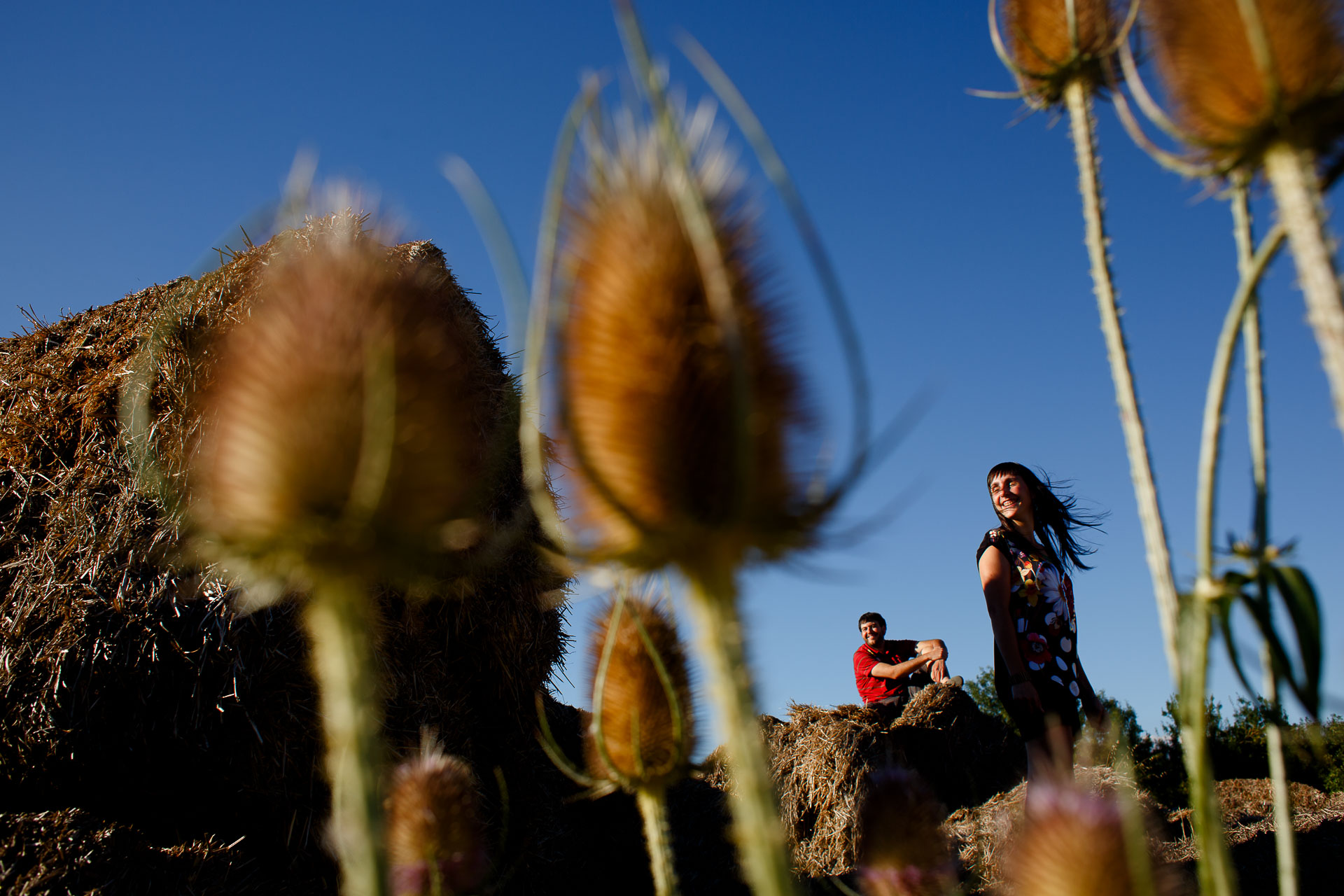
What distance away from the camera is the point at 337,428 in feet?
4.22

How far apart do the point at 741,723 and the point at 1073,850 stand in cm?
75

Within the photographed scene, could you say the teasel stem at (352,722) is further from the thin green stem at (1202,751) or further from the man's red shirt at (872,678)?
the man's red shirt at (872,678)

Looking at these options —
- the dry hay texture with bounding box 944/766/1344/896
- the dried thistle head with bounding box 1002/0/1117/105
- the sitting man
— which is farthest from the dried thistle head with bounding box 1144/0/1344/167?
the sitting man

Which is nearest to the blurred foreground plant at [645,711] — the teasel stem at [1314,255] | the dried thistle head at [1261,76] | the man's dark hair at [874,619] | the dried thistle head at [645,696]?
the dried thistle head at [645,696]

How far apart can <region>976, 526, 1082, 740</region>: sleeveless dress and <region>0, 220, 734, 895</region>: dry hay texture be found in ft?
8.37

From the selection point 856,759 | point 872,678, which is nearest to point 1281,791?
point 856,759

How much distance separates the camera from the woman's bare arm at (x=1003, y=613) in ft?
12.9

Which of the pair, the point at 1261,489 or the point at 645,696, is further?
the point at 645,696

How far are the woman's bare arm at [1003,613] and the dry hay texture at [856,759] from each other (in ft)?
7.58

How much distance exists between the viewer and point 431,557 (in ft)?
4.86

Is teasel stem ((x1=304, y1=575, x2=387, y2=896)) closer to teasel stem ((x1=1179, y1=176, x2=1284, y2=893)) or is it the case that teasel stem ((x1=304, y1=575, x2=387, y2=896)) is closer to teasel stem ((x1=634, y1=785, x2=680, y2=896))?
teasel stem ((x1=634, y1=785, x2=680, y2=896))

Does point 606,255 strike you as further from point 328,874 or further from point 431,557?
point 328,874

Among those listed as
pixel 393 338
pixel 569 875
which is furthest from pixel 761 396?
pixel 569 875

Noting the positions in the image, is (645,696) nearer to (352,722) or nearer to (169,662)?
(352,722)
